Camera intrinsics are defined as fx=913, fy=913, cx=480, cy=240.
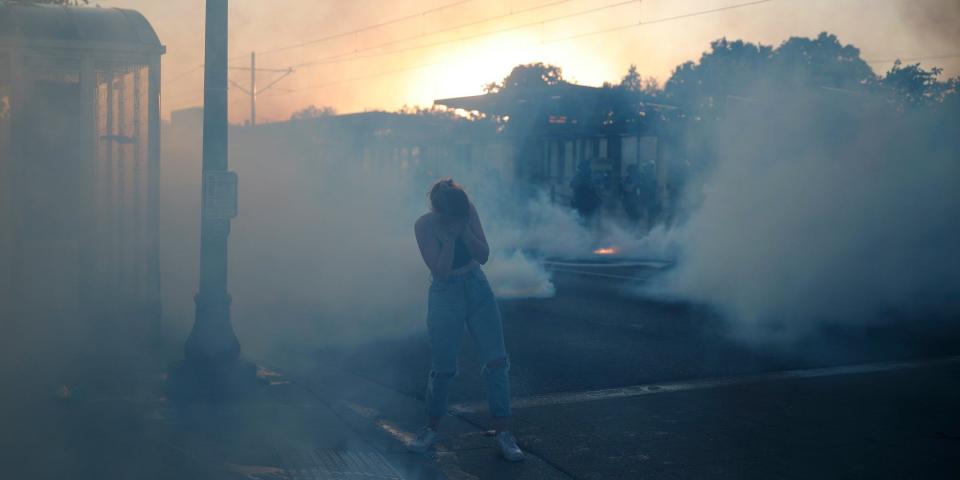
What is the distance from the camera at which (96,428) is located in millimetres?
5395

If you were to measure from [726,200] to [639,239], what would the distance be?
6669 millimetres

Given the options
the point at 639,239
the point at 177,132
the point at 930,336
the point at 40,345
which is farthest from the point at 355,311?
the point at 177,132

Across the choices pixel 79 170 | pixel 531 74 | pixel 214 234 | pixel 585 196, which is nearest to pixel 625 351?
pixel 214 234

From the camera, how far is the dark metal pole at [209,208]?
20.7 ft

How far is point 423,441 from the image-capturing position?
515 cm

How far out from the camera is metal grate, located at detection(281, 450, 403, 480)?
471 cm

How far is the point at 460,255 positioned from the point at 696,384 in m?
2.69

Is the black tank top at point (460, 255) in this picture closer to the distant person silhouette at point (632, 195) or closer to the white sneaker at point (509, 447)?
the white sneaker at point (509, 447)

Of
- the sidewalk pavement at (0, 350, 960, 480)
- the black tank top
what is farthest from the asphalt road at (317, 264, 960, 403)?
the black tank top

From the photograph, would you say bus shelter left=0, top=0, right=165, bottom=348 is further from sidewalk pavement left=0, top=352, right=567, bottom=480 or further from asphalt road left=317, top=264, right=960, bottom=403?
asphalt road left=317, top=264, right=960, bottom=403

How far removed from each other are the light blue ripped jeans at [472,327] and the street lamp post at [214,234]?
194cm

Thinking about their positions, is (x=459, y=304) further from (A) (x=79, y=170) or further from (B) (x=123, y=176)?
(A) (x=79, y=170)

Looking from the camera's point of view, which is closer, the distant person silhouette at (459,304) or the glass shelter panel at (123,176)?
the distant person silhouette at (459,304)

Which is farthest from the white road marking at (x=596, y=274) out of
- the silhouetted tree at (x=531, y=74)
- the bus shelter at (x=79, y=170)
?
the silhouetted tree at (x=531, y=74)
